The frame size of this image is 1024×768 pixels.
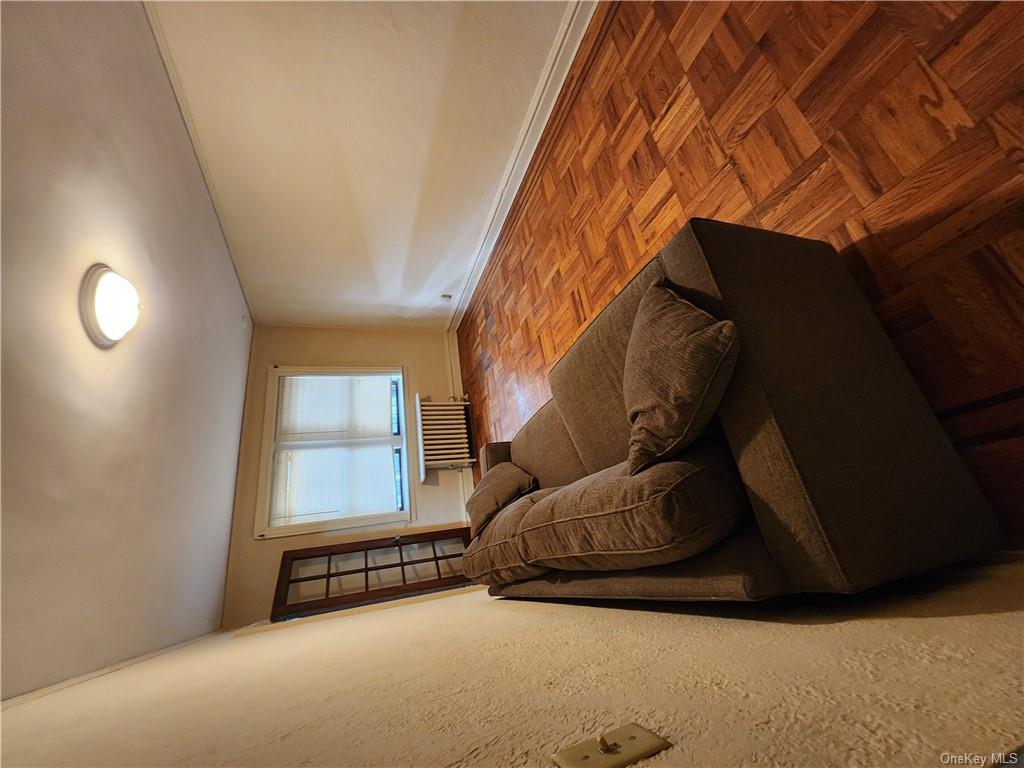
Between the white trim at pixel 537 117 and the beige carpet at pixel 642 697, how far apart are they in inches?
115

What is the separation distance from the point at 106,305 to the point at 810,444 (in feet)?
7.18

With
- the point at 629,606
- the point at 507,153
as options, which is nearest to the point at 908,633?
the point at 629,606

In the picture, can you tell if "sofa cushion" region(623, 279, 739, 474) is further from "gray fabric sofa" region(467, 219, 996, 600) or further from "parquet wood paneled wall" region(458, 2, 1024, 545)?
"parquet wood paneled wall" region(458, 2, 1024, 545)

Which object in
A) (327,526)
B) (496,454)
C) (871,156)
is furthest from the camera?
(327,526)

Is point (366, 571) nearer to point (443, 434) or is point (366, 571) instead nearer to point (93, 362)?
point (443, 434)

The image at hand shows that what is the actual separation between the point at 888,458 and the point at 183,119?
3.61m

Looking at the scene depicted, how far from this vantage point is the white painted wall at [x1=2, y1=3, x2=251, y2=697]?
1141 millimetres

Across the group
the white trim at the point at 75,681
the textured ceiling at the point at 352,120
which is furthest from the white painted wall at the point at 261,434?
the white trim at the point at 75,681

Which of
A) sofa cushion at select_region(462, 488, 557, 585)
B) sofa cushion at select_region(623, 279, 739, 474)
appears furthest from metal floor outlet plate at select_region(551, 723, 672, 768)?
sofa cushion at select_region(462, 488, 557, 585)

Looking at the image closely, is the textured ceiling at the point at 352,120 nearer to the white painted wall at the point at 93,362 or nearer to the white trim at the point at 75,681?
the white painted wall at the point at 93,362

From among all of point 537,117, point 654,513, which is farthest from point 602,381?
point 537,117

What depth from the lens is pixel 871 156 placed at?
1205 mm

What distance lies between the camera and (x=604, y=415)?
1.40 meters

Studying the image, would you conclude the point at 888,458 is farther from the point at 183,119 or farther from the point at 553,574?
the point at 183,119
